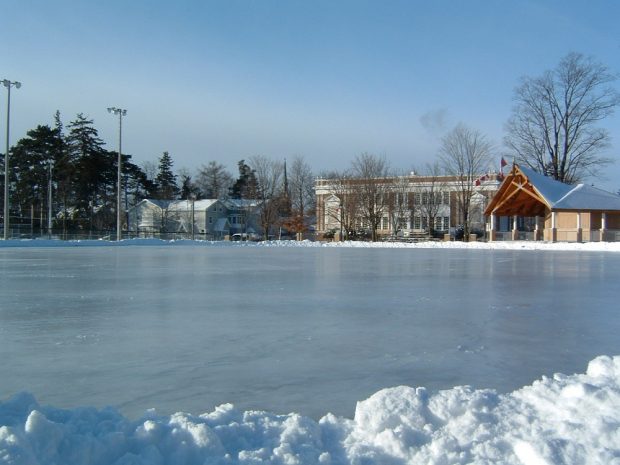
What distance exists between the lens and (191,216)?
76.9 metres

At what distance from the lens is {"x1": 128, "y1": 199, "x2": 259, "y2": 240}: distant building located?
73219mm

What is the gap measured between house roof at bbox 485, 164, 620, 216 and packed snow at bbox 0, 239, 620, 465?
39.0m

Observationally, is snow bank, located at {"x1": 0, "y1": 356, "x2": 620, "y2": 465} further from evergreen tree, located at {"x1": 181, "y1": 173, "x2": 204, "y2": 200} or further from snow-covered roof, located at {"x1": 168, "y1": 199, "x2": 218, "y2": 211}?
evergreen tree, located at {"x1": 181, "y1": 173, "x2": 204, "y2": 200}

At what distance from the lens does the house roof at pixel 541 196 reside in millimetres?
39531

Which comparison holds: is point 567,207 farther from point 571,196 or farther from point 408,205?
point 408,205

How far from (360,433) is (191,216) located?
248 feet

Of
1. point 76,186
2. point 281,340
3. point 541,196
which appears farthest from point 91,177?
point 281,340

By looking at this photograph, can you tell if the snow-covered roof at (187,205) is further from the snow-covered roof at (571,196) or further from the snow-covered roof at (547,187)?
the snow-covered roof at (571,196)

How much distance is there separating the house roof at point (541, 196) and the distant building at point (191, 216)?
113 ft

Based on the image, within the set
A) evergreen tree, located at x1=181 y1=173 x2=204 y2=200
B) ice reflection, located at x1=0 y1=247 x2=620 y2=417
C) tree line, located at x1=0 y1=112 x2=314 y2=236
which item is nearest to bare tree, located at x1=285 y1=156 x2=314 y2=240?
tree line, located at x1=0 y1=112 x2=314 y2=236

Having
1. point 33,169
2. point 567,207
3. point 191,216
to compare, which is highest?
point 33,169

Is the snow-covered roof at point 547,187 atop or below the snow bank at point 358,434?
atop

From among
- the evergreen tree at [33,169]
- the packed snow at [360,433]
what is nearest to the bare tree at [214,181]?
the evergreen tree at [33,169]

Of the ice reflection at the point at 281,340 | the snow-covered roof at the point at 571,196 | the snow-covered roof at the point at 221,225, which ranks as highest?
the snow-covered roof at the point at 571,196
